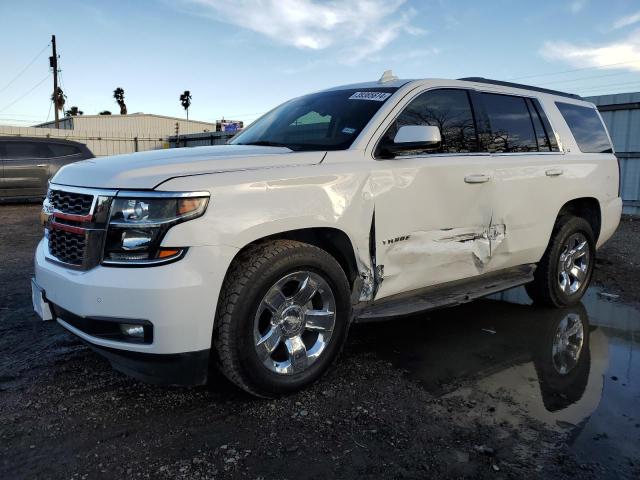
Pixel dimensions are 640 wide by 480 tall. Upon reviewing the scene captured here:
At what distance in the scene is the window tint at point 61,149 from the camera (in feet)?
42.0

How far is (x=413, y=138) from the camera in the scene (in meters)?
3.35

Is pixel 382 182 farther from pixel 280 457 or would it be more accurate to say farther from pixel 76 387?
pixel 76 387

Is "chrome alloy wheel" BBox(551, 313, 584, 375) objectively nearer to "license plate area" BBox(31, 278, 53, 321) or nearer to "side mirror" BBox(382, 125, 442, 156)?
"side mirror" BBox(382, 125, 442, 156)

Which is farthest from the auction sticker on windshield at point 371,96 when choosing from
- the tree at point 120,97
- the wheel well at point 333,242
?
the tree at point 120,97

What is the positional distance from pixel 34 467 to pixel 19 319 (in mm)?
2469

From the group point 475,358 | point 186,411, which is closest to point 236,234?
point 186,411

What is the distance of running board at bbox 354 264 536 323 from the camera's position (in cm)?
343

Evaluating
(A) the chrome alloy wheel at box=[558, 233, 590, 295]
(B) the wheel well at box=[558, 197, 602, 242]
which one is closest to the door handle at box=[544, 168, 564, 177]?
(B) the wheel well at box=[558, 197, 602, 242]

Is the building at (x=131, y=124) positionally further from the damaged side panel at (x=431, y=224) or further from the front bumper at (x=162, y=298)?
the front bumper at (x=162, y=298)

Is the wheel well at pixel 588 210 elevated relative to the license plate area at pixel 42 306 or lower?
elevated

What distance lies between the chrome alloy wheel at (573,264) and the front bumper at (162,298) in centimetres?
364

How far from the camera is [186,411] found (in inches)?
117

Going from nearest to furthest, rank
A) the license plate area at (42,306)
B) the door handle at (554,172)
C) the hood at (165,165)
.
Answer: the hood at (165,165) < the license plate area at (42,306) < the door handle at (554,172)

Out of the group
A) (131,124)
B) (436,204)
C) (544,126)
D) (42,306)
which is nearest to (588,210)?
(544,126)
